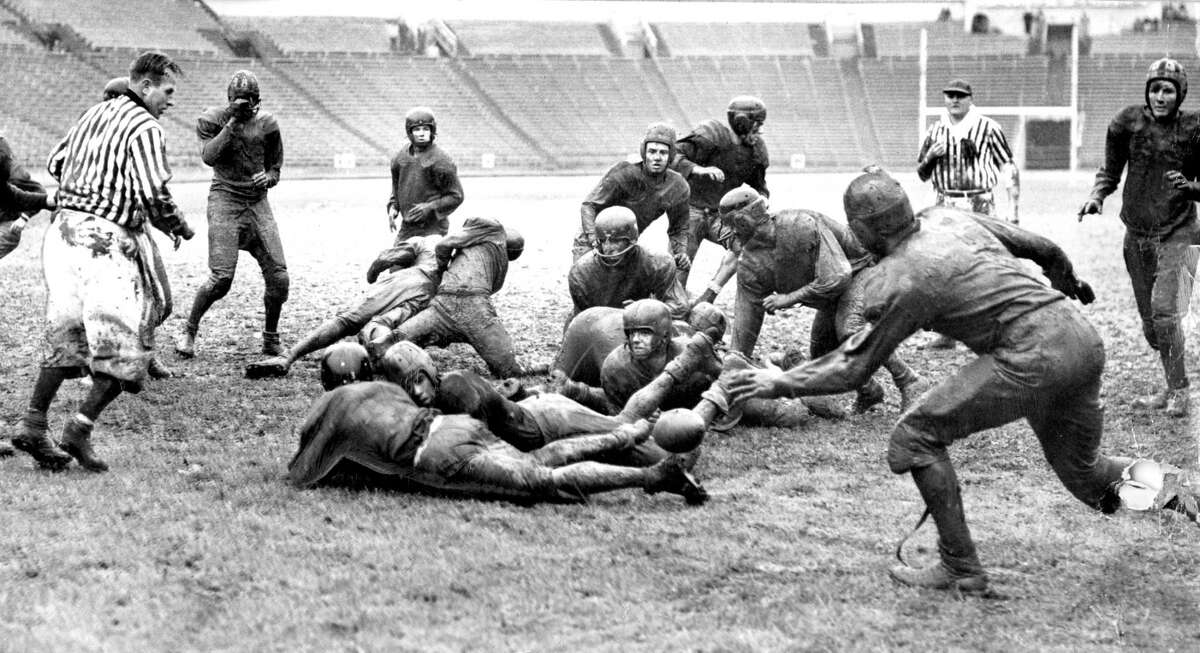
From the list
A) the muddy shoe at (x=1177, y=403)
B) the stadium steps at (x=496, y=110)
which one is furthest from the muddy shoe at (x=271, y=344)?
the stadium steps at (x=496, y=110)

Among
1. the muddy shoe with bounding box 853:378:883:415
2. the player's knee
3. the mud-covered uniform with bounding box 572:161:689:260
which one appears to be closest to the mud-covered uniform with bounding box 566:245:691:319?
the mud-covered uniform with bounding box 572:161:689:260

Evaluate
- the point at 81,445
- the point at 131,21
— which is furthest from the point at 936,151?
the point at 131,21

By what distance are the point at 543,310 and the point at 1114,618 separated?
8265mm

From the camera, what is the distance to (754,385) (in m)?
5.64

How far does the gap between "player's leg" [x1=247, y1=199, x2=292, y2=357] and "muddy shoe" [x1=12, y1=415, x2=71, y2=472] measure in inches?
138

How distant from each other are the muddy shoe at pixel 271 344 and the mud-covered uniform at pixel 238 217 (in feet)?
0.15

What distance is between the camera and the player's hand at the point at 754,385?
18.5ft

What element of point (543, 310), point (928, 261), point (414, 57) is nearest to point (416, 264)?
point (543, 310)

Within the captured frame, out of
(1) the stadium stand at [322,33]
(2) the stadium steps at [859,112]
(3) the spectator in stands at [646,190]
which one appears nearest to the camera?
(3) the spectator in stands at [646,190]

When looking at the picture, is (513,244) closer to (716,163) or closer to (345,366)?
(716,163)

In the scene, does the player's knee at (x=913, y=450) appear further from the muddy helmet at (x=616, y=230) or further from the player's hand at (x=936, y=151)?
the player's hand at (x=936, y=151)

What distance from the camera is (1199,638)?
525 centimetres

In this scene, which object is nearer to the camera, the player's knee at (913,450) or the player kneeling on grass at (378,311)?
the player's knee at (913,450)

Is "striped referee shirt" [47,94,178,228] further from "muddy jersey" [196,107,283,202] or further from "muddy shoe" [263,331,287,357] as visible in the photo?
"muddy shoe" [263,331,287,357]
